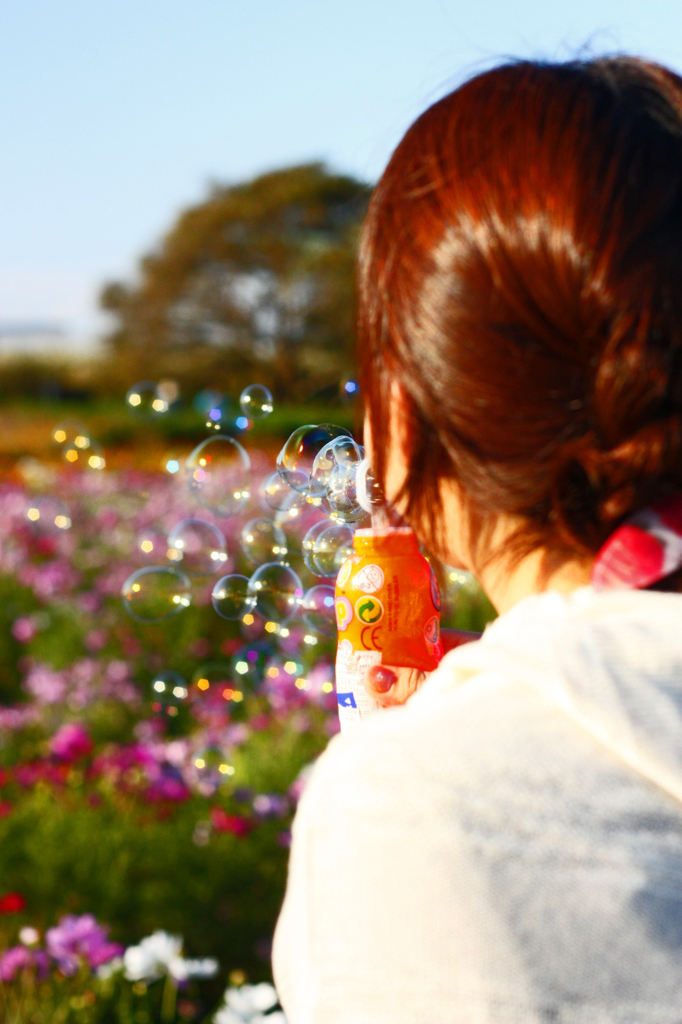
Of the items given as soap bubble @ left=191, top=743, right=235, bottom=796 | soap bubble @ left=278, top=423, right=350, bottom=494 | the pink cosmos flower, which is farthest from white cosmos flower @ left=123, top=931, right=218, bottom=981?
the pink cosmos flower

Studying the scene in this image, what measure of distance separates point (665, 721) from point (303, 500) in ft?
4.25

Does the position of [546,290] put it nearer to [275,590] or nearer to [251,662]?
[275,590]

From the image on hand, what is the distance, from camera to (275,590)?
216 cm

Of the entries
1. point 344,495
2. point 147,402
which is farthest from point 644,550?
point 147,402

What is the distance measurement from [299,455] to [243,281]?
1960cm

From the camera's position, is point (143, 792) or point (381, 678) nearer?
point (381, 678)

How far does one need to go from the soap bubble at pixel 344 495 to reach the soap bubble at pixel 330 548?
0.35 meters

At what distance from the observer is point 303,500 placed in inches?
78.3

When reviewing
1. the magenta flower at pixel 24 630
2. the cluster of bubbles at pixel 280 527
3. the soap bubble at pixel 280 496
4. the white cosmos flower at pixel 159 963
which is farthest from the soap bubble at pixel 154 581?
the magenta flower at pixel 24 630

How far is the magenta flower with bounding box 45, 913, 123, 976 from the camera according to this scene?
7.73ft

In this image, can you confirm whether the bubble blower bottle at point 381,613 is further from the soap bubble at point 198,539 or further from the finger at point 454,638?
the soap bubble at point 198,539

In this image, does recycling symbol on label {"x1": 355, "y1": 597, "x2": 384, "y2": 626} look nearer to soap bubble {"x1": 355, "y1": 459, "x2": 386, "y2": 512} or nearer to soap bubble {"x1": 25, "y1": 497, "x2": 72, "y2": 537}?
soap bubble {"x1": 355, "y1": 459, "x2": 386, "y2": 512}

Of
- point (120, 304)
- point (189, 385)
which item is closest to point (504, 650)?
point (189, 385)

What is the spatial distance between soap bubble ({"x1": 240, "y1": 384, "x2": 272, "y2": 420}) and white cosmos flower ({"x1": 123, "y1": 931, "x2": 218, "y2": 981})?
1241mm
